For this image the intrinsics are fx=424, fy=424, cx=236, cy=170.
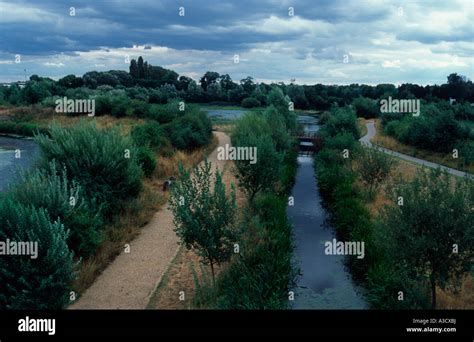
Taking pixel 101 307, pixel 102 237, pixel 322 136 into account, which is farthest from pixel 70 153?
pixel 322 136

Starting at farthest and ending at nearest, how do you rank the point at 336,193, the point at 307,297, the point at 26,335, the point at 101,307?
1. the point at 336,193
2. the point at 307,297
3. the point at 101,307
4. the point at 26,335

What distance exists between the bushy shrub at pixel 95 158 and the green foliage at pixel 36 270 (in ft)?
23.5

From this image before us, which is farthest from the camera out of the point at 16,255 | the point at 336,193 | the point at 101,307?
the point at 336,193

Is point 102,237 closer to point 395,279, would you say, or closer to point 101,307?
point 101,307

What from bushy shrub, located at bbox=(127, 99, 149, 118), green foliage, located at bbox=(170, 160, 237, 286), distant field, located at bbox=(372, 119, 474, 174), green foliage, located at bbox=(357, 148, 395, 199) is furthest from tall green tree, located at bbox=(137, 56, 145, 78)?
green foliage, located at bbox=(170, 160, 237, 286)

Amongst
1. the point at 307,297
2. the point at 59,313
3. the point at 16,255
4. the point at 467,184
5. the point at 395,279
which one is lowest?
the point at 307,297

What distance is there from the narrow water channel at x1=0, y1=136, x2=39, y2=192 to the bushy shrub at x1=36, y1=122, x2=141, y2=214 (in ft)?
29.2

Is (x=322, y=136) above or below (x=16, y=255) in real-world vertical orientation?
above

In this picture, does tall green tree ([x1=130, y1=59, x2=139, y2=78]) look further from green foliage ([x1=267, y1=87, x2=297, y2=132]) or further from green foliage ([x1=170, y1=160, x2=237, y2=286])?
green foliage ([x1=170, y1=160, x2=237, y2=286])

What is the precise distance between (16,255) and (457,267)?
40.2ft

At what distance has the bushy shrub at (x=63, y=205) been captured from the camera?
14.0 meters

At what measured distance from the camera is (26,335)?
351 inches

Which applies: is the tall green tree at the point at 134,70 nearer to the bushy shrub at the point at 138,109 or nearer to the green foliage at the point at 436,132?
the bushy shrub at the point at 138,109

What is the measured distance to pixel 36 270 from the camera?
11.0 metres
